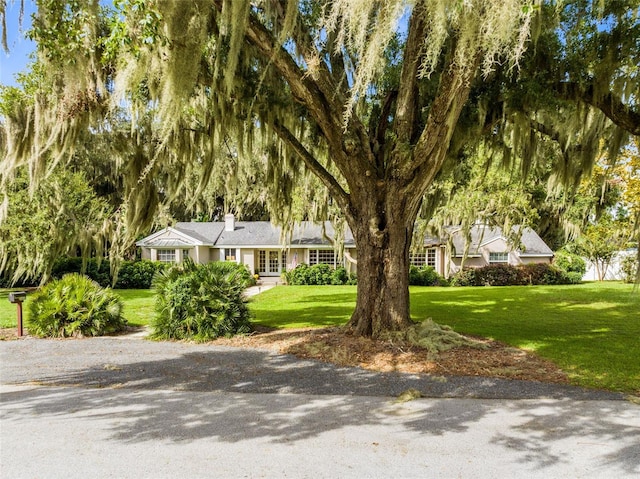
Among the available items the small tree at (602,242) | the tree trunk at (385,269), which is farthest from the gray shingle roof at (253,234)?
the tree trunk at (385,269)

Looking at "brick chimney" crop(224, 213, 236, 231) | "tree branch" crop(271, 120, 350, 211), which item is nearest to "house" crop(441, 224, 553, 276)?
"brick chimney" crop(224, 213, 236, 231)

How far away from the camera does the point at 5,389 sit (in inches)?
189

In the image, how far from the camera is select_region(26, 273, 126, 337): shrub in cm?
808

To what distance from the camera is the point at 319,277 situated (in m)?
22.4

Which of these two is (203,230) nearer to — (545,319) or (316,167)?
(316,167)

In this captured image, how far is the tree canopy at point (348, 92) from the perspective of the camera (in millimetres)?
5324

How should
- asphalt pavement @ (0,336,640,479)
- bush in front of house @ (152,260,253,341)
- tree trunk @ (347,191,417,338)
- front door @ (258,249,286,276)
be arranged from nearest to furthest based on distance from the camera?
asphalt pavement @ (0,336,640,479), tree trunk @ (347,191,417,338), bush in front of house @ (152,260,253,341), front door @ (258,249,286,276)

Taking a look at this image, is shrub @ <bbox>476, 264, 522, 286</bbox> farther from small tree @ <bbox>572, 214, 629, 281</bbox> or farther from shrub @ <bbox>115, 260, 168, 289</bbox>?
shrub @ <bbox>115, 260, 168, 289</bbox>

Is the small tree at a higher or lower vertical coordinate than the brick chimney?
lower

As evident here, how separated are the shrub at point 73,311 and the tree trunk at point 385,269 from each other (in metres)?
5.01

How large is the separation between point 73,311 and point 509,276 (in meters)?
19.4

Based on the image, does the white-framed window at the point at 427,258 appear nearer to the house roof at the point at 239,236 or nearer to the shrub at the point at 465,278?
the shrub at the point at 465,278

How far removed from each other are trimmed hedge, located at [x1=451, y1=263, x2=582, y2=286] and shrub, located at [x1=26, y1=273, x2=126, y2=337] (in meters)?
17.0

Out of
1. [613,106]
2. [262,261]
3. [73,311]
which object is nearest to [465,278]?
[262,261]
